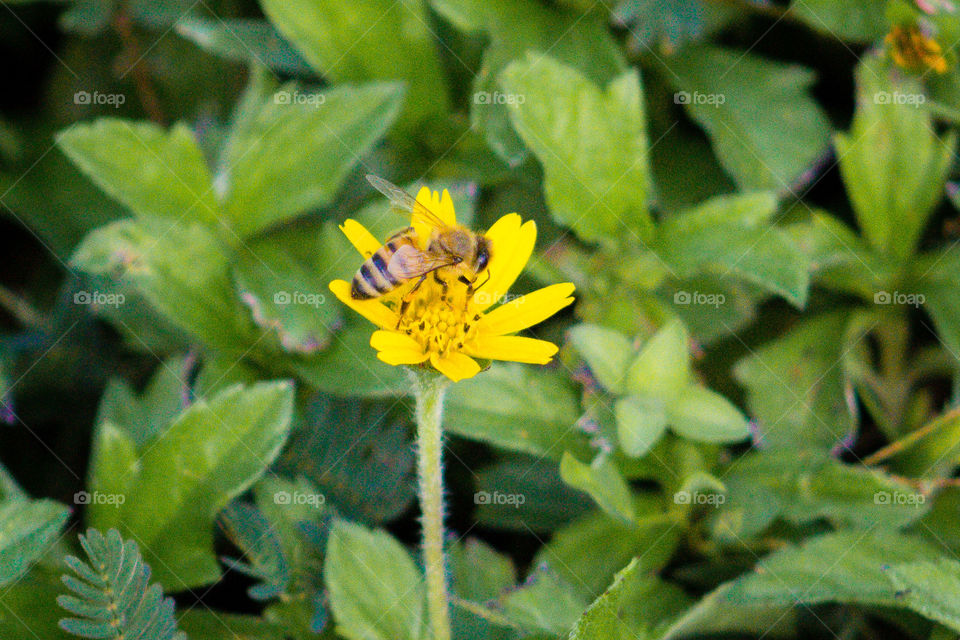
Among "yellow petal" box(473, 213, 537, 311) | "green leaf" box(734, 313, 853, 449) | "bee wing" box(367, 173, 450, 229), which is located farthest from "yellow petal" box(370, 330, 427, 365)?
"green leaf" box(734, 313, 853, 449)

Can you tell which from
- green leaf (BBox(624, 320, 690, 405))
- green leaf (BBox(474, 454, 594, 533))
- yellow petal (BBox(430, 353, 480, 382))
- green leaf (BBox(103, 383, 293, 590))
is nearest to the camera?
yellow petal (BBox(430, 353, 480, 382))

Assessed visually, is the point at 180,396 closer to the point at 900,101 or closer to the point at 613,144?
the point at 613,144

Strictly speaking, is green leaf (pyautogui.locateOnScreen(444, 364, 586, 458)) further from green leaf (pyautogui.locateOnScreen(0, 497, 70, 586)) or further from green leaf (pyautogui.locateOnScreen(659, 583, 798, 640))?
green leaf (pyautogui.locateOnScreen(0, 497, 70, 586))

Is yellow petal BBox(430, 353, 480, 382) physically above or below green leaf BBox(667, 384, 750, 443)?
above

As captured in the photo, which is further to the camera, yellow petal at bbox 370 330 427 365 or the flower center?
the flower center

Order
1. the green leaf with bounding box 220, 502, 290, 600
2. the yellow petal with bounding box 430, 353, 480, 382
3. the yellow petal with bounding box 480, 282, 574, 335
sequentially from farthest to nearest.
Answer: the green leaf with bounding box 220, 502, 290, 600 < the yellow petal with bounding box 480, 282, 574, 335 < the yellow petal with bounding box 430, 353, 480, 382

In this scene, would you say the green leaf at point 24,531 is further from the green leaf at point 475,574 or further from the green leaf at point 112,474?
the green leaf at point 475,574

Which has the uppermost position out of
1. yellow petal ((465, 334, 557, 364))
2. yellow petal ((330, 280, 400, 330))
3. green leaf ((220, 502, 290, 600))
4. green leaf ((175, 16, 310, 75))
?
green leaf ((175, 16, 310, 75))
